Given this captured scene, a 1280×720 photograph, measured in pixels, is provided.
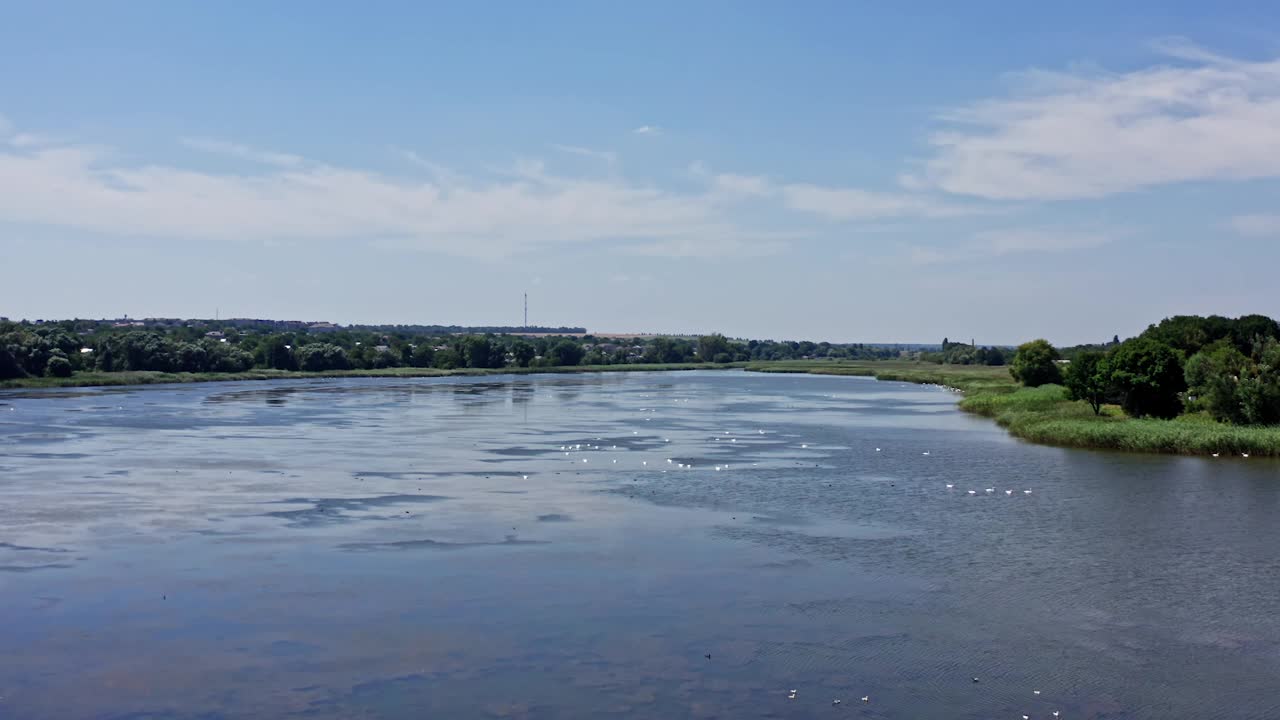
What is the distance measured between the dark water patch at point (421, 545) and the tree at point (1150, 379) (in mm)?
35837

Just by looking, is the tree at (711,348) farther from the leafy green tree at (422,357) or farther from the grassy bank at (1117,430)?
the grassy bank at (1117,430)

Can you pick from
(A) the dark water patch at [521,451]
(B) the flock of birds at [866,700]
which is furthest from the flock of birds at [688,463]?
(B) the flock of birds at [866,700]

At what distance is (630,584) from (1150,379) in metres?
37.3

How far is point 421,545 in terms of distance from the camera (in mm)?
24031

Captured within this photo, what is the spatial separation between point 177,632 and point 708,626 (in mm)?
8440

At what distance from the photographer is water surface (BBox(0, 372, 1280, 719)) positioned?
1497 cm

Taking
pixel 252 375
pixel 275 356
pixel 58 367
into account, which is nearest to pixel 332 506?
pixel 58 367

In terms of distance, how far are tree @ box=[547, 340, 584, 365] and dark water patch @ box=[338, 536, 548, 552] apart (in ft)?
429

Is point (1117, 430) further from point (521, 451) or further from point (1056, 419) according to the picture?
point (521, 451)

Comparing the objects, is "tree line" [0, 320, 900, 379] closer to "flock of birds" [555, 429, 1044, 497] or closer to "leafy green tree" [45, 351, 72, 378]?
"leafy green tree" [45, 351, 72, 378]

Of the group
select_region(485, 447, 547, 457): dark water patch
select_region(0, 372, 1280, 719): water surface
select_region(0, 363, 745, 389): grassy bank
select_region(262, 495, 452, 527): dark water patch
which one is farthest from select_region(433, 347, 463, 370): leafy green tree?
select_region(262, 495, 452, 527): dark water patch

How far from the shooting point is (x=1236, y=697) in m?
14.9

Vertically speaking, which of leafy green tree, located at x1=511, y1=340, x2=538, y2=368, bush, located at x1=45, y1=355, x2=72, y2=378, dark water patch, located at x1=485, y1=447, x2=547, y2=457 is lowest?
dark water patch, located at x1=485, y1=447, x2=547, y2=457

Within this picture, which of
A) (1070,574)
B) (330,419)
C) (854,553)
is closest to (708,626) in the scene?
(854,553)
